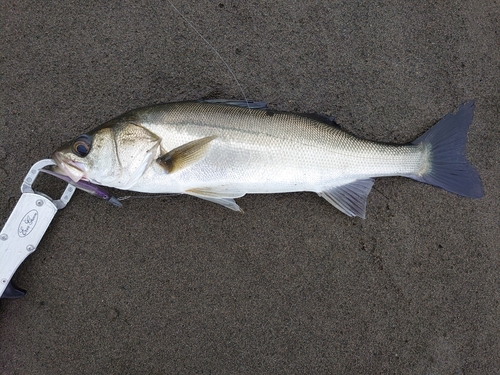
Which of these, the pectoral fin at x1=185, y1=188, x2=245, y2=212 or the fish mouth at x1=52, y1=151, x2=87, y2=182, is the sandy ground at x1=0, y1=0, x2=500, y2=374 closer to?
the pectoral fin at x1=185, y1=188, x2=245, y2=212

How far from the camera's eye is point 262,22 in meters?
2.77

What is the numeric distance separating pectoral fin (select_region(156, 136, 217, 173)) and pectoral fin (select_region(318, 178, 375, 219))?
3.06 feet

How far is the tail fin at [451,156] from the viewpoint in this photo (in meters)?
2.54

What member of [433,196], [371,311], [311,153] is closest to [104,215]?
[311,153]

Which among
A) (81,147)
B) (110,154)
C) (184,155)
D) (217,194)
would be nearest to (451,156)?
(217,194)

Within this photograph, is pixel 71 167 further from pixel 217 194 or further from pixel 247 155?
pixel 247 155

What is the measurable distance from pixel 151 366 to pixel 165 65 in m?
2.34

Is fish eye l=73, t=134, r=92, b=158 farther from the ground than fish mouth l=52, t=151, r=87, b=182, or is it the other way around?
fish eye l=73, t=134, r=92, b=158

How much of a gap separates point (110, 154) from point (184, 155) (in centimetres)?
48

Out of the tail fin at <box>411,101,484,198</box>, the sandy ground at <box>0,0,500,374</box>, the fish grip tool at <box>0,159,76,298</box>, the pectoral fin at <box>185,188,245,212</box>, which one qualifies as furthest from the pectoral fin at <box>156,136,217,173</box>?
the tail fin at <box>411,101,484,198</box>

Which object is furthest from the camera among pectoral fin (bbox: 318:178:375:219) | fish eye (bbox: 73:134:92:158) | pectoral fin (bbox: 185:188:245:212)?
pectoral fin (bbox: 318:178:375:219)

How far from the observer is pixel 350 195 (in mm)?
2506

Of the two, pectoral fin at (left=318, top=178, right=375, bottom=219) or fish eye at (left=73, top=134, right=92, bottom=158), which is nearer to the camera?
fish eye at (left=73, top=134, right=92, bottom=158)

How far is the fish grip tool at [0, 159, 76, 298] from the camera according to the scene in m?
2.40
